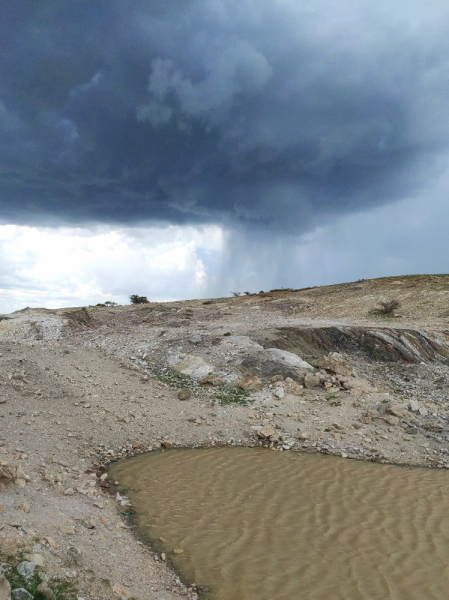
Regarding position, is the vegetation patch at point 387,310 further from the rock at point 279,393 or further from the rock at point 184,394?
the rock at point 184,394

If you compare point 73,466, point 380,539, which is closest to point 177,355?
point 73,466

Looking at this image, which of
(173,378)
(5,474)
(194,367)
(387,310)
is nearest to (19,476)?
(5,474)

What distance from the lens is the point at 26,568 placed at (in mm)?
4332

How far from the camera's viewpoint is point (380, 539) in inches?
254

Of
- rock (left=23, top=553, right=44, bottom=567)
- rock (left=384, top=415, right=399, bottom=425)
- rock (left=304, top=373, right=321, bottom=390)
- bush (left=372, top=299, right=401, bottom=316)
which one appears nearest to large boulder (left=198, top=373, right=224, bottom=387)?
rock (left=304, top=373, right=321, bottom=390)

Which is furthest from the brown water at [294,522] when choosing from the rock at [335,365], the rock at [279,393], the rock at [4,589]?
the rock at [335,365]

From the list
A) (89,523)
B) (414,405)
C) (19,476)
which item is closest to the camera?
(89,523)

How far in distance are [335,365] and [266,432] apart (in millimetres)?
4829

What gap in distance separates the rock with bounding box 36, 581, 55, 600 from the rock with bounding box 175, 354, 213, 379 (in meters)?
10.2

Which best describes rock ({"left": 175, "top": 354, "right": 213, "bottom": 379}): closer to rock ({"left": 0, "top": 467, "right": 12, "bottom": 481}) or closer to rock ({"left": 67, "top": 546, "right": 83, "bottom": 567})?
rock ({"left": 0, "top": 467, "right": 12, "bottom": 481})

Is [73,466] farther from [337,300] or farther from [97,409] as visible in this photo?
[337,300]

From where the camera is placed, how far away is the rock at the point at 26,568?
14.0ft

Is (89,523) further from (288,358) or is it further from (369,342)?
(369,342)

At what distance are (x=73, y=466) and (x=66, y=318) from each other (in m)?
16.5
